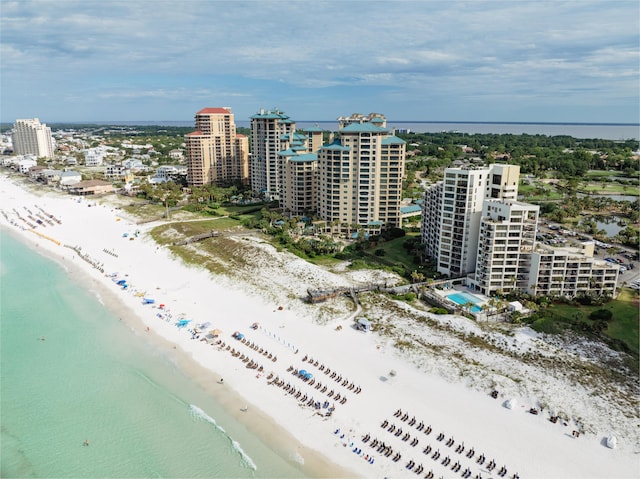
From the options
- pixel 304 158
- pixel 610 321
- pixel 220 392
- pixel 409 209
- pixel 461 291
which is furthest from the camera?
pixel 409 209

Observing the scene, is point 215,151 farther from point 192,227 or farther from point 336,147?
point 336,147

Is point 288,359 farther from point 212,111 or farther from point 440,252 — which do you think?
point 212,111

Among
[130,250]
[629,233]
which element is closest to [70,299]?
[130,250]

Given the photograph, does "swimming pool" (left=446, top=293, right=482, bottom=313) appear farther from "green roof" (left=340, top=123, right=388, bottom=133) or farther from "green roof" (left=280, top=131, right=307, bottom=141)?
"green roof" (left=280, top=131, right=307, bottom=141)

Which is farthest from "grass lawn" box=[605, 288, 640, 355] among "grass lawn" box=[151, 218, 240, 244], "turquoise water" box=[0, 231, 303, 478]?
"grass lawn" box=[151, 218, 240, 244]

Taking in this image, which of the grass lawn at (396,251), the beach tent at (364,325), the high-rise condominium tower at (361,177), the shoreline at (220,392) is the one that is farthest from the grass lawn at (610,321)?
the high-rise condominium tower at (361,177)

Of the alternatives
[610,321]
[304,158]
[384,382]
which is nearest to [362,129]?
[304,158]
